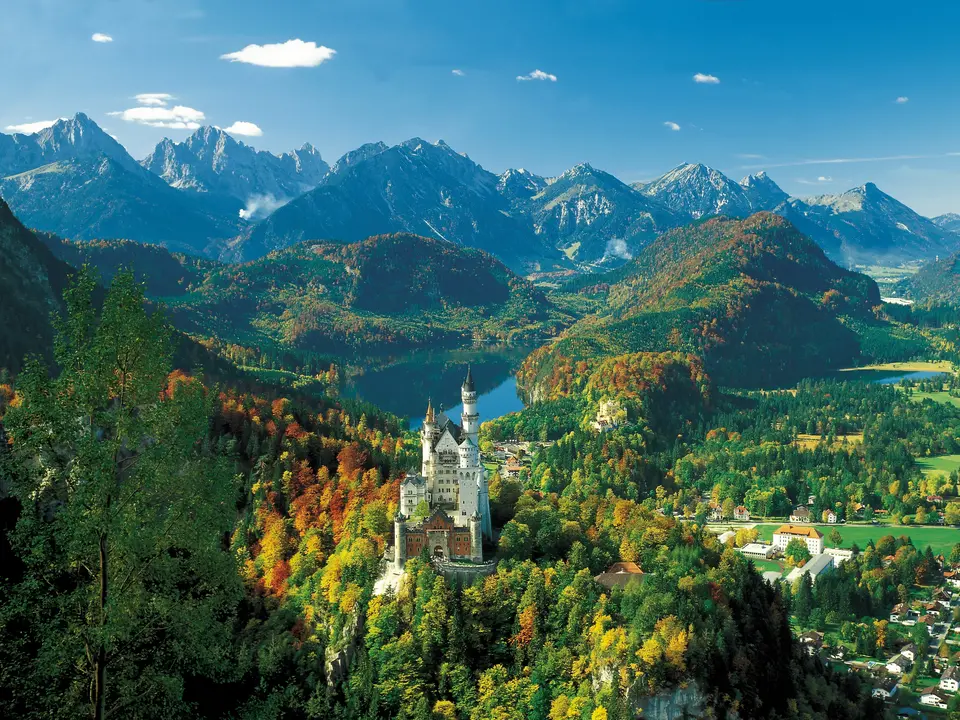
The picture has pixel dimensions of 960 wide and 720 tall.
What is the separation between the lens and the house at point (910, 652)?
209 feet

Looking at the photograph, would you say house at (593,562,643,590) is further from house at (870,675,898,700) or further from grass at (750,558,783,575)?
grass at (750,558,783,575)

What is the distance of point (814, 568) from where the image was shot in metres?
79.4

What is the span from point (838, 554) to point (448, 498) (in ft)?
160

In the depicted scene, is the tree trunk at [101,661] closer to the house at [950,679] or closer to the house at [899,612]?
the house at [950,679]

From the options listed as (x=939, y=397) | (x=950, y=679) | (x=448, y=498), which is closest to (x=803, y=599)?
(x=950, y=679)

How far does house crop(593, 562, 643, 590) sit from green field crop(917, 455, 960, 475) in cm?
8050

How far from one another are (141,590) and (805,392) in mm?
168525

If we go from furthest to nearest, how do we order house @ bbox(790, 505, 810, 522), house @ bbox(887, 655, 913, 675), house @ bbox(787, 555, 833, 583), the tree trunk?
house @ bbox(790, 505, 810, 522) < house @ bbox(787, 555, 833, 583) < house @ bbox(887, 655, 913, 675) < the tree trunk

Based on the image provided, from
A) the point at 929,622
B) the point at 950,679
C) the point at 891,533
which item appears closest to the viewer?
the point at 950,679

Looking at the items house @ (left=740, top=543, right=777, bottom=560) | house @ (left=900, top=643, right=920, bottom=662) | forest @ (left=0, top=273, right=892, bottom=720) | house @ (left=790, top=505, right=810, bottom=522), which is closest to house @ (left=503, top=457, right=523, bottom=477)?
forest @ (left=0, top=273, right=892, bottom=720)

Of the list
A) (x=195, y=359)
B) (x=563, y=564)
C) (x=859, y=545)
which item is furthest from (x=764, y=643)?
(x=195, y=359)

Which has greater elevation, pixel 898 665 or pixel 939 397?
pixel 939 397

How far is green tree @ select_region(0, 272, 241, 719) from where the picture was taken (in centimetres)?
1747

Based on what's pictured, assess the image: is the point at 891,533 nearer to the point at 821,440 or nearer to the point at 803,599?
the point at 803,599
